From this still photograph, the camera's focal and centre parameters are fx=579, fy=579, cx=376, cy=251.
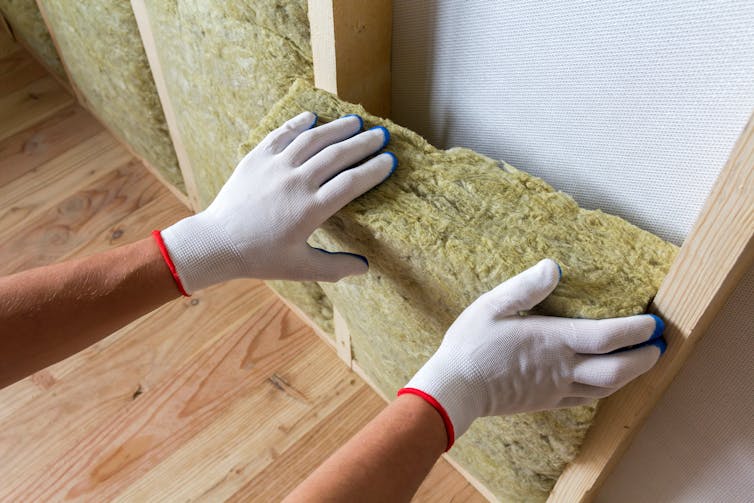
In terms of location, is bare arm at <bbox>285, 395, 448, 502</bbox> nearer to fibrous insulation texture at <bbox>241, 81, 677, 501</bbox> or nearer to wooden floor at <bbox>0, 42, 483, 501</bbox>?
fibrous insulation texture at <bbox>241, 81, 677, 501</bbox>

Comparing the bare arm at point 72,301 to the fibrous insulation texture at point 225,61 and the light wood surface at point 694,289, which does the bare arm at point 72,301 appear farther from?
the light wood surface at point 694,289

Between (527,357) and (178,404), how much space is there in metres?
1.07

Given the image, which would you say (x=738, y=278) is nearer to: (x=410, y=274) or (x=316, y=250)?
(x=410, y=274)

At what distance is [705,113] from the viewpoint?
673 millimetres

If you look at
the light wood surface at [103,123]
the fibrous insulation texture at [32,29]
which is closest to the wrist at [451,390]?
the light wood surface at [103,123]

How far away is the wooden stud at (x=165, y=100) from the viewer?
1338 millimetres

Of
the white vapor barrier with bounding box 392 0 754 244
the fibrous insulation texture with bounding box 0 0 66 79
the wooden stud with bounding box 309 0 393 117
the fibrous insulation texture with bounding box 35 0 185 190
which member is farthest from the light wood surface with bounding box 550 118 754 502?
the fibrous insulation texture with bounding box 0 0 66 79

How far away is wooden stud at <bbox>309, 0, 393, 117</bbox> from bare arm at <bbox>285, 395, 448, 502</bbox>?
0.54 metres

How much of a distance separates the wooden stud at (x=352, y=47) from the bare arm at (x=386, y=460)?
21.1 inches

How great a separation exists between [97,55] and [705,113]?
5.26 feet

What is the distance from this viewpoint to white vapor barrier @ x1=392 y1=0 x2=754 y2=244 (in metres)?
0.65

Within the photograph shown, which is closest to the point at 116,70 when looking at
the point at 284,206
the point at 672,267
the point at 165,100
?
the point at 165,100

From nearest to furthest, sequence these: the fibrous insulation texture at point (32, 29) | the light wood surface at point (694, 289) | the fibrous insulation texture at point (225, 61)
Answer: the light wood surface at point (694, 289) < the fibrous insulation texture at point (225, 61) < the fibrous insulation texture at point (32, 29)

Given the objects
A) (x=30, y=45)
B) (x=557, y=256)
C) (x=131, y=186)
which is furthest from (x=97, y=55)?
(x=557, y=256)
